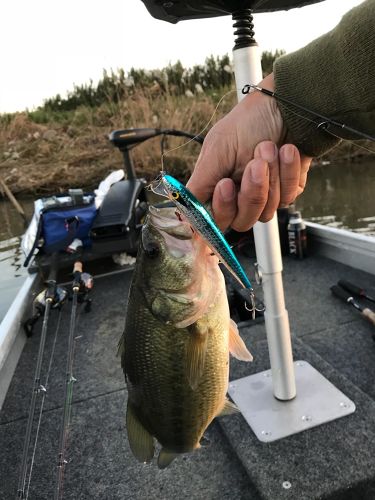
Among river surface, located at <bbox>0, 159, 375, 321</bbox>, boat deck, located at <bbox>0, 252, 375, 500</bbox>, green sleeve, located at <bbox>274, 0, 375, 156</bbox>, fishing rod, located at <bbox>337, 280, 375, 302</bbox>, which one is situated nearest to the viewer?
green sleeve, located at <bbox>274, 0, 375, 156</bbox>

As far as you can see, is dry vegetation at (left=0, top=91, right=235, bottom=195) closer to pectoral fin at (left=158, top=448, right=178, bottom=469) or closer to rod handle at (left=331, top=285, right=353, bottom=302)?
rod handle at (left=331, top=285, right=353, bottom=302)

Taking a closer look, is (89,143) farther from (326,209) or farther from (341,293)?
(341,293)

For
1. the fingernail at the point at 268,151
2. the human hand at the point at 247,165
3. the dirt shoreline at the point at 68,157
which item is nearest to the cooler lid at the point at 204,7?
the human hand at the point at 247,165

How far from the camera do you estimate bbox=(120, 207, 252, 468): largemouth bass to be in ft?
3.80

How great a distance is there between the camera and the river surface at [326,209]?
21.0 ft

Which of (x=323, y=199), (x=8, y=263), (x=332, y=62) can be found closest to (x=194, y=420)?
(x=332, y=62)

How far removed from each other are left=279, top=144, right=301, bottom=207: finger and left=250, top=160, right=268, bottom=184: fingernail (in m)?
0.06

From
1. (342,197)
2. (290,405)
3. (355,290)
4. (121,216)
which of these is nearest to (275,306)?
(290,405)

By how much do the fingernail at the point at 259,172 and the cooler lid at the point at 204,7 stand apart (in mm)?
842

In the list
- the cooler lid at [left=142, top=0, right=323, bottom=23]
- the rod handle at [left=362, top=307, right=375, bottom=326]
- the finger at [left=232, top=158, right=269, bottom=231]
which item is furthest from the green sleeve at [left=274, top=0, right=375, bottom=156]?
the rod handle at [left=362, top=307, right=375, bottom=326]

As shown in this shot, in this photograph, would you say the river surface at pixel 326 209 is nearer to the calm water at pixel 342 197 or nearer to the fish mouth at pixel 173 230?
the calm water at pixel 342 197

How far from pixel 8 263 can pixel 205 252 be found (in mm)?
6600

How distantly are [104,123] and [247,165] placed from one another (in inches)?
679

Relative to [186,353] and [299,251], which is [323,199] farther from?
[186,353]
